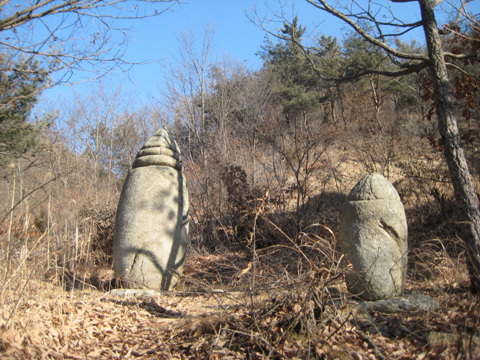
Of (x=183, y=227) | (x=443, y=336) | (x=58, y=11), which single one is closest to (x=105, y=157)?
(x=183, y=227)

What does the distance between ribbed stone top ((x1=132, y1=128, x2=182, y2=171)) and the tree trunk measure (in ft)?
12.7

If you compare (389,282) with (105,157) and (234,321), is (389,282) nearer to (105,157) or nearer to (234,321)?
(234,321)

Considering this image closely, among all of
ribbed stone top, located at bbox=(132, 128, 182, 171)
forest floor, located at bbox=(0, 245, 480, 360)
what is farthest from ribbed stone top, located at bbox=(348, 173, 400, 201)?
ribbed stone top, located at bbox=(132, 128, 182, 171)

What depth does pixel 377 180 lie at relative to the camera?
4398mm

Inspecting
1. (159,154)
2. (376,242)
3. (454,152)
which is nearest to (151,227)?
(159,154)

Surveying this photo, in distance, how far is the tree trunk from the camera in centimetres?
460

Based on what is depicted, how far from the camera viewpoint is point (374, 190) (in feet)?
14.2

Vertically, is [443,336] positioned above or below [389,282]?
below

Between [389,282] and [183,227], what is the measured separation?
10.0ft

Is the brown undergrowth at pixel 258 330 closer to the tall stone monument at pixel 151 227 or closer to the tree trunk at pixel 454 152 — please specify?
the tree trunk at pixel 454 152

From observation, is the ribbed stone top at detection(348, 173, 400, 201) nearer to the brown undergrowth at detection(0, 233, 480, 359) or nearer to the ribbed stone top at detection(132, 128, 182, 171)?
the brown undergrowth at detection(0, 233, 480, 359)

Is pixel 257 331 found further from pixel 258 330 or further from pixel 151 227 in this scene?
pixel 151 227

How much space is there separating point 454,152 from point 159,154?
13.7 feet

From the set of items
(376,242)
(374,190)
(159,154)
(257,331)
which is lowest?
(257,331)
